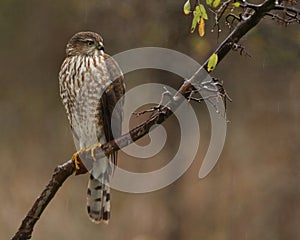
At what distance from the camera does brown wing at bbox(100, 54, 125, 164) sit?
157 inches

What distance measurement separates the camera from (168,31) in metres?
6.52

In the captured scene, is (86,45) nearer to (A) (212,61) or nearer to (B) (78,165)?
(B) (78,165)

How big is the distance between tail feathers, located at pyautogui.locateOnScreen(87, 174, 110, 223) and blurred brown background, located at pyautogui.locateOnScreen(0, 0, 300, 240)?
3.18m

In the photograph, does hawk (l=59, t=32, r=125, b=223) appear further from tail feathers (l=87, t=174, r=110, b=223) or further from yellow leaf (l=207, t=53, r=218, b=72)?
yellow leaf (l=207, t=53, r=218, b=72)

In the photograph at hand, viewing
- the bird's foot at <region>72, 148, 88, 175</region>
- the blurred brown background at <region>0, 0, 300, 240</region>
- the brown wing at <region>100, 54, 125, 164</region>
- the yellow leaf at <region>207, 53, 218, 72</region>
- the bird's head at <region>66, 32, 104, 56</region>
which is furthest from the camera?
the blurred brown background at <region>0, 0, 300, 240</region>

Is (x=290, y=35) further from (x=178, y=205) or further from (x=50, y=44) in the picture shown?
(x=50, y=44)

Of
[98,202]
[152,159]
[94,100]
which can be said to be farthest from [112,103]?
[152,159]

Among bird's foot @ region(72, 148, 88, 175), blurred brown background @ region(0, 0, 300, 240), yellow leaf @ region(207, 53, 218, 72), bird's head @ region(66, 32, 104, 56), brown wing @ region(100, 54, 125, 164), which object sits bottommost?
yellow leaf @ region(207, 53, 218, 72)

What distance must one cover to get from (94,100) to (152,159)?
13.1 ft

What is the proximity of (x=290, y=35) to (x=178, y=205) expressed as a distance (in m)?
2.05

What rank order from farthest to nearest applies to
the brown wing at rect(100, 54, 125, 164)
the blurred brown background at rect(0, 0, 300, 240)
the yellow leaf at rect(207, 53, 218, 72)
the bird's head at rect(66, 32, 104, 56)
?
1. the blurred brown background at rect(0, 0, 300, 240)
2. the bird's head at rect(66, 32, 104, 56)
3. the brown wing at rect(100, 54, 125, 164)
4. the yellow leaf at rect(207, 53, 218, 72)

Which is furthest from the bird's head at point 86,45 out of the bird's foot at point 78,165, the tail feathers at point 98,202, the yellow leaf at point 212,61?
the yellow leaf at point 212,61

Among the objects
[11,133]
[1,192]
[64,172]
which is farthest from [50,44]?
[64,172]

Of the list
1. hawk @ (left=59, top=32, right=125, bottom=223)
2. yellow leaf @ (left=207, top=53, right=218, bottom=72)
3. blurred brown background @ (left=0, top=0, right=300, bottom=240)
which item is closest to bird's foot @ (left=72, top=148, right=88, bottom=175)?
hawk @ (left=59, top=32, right=125, bottom=223)
